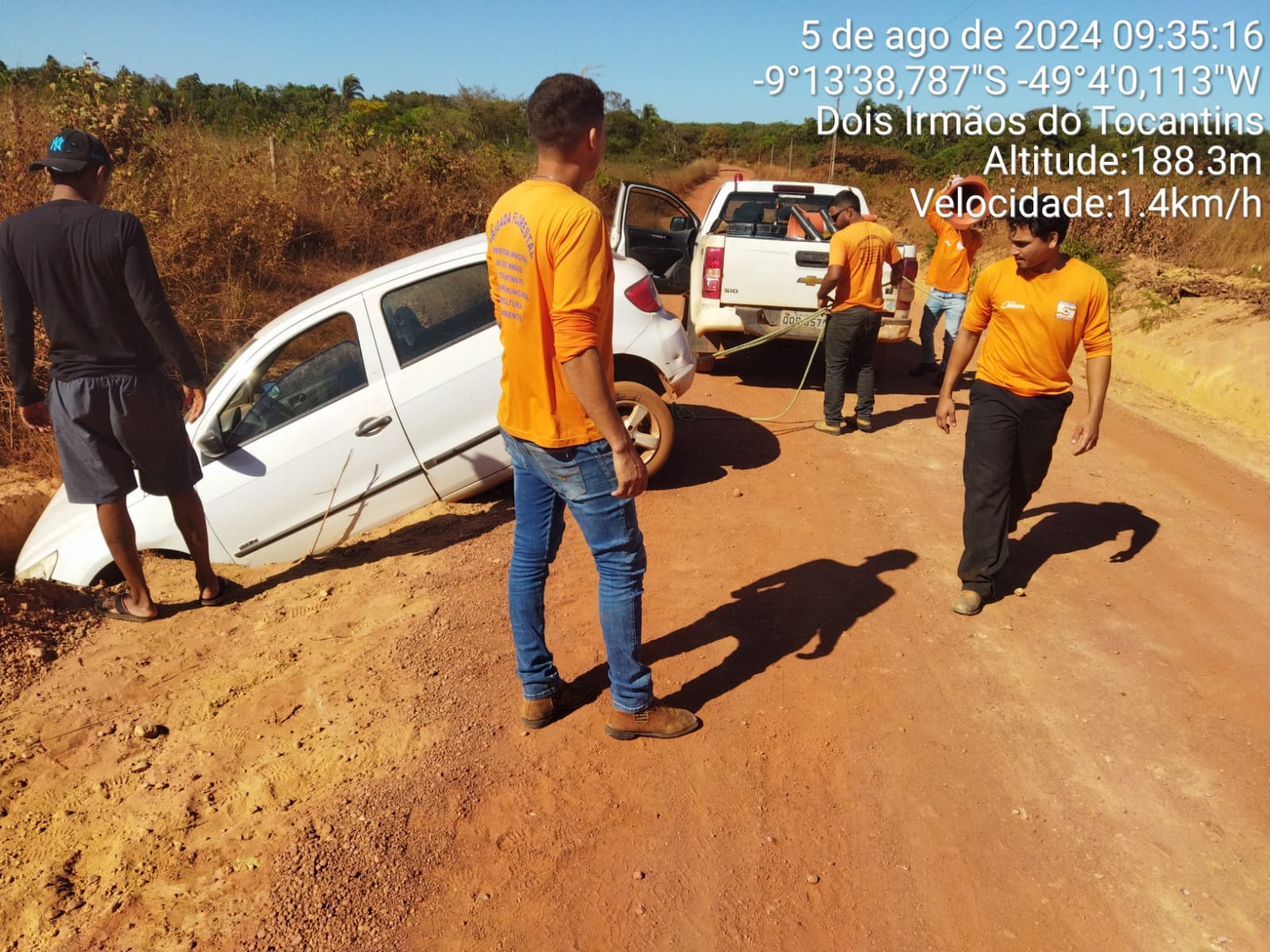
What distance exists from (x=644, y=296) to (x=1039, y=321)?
2.44 meters

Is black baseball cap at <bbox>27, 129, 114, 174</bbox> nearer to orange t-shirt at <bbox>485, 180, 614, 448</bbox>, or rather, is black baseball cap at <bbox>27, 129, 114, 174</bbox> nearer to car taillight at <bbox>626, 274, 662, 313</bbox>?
orange t-shirt at <bbox>485, 180, 614, 448</bbox>

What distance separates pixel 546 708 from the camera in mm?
3336

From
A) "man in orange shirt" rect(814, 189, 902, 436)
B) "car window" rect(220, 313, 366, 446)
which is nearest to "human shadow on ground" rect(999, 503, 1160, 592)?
"man in orange shirt" rect(814, 189, 902, 436)

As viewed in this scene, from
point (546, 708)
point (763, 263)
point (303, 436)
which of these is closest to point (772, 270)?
point (763, 263)

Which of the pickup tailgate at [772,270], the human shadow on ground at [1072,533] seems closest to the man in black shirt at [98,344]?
the human shadow on ground at [1072,533]

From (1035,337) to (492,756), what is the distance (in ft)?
10.2

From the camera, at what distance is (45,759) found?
3445mm

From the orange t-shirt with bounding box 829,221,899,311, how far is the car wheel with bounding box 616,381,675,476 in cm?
207

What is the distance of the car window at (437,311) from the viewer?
5039 mm

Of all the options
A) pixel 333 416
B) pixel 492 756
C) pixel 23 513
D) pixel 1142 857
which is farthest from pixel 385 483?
pixel 1142 857

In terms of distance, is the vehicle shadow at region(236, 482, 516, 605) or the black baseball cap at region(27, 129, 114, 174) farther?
the vehicle shadow at region(236, 482, 516, 605)

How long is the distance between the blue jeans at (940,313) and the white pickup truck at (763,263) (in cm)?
54

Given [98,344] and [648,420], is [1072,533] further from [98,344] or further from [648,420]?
[98,344]

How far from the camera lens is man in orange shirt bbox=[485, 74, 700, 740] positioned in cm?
250
